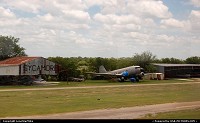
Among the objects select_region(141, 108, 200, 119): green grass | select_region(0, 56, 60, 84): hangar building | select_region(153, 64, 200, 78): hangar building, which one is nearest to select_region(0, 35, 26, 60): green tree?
select_region(0, 56, 60, 84): hangar building

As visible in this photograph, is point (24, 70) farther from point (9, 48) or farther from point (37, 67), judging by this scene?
point (9, 48)

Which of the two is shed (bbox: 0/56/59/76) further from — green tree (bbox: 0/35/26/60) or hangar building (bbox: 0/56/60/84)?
green tree (bbox: 0/35/26/60)

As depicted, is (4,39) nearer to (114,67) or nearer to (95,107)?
(114,67)

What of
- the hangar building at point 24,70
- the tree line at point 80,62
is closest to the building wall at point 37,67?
the hangar building at point 24,70

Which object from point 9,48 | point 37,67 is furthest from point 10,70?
point 9,48

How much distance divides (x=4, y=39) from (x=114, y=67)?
124 ft

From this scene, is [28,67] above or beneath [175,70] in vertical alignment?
above

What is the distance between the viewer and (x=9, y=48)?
9481 centimetres

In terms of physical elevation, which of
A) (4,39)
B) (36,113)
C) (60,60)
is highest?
(4,39)

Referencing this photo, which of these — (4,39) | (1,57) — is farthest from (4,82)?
(4,39)

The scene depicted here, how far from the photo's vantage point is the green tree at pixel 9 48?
300 ft

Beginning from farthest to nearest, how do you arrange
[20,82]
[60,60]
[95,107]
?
[60,60] → [20,82] → [95,107]

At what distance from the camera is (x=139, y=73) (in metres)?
89.9

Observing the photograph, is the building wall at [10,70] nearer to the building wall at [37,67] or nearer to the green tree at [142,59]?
the building wall at [37,67]
